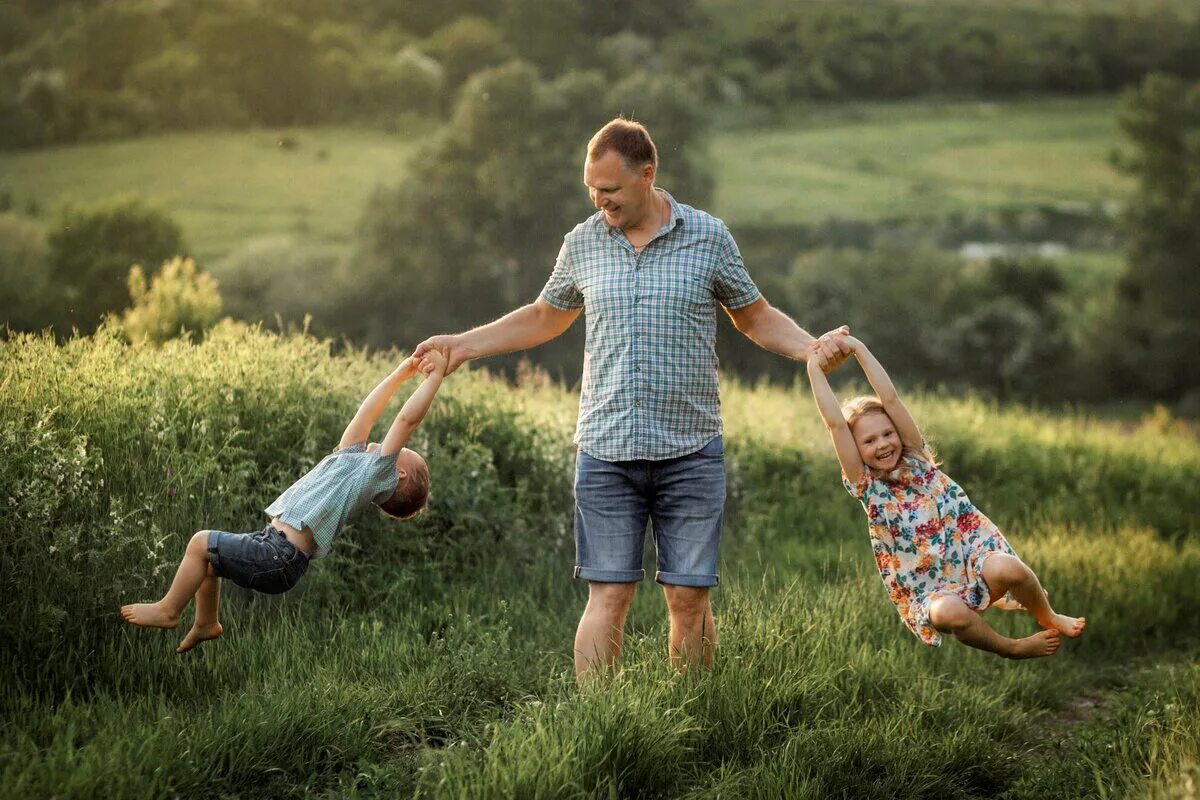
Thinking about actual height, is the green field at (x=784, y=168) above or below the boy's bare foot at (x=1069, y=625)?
above

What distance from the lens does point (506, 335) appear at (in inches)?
194

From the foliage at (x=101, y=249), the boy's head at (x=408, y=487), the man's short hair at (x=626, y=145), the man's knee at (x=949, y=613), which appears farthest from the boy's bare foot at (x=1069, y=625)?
the foliage at (x=101, y=249)

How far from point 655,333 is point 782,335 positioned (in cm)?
55

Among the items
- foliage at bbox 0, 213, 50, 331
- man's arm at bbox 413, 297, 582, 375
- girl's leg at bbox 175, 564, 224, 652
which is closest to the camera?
girl's leg at bbox 175, 564, 224, 652

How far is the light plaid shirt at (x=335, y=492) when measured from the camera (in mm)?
4371

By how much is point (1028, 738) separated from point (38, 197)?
1544 cm

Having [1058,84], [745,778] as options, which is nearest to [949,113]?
[1058,84]

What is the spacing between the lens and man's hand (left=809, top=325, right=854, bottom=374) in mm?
4707

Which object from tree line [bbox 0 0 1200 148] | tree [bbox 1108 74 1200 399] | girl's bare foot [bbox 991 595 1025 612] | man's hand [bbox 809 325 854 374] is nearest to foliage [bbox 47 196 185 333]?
tree line [bbox 0 0 1200 148]

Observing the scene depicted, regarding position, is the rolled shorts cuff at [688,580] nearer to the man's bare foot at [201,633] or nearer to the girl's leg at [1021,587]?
the girl's leg at [1021,587]

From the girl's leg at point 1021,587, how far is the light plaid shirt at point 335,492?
83.7 inches

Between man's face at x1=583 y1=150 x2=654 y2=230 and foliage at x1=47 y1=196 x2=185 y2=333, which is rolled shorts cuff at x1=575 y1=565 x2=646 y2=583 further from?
foliage at x1=47 y1=196 x2=185 y2=333

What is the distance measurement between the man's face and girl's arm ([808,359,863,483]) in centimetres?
86

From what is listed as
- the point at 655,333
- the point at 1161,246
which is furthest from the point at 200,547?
the point at 1161,246
